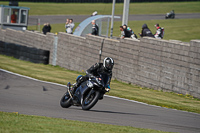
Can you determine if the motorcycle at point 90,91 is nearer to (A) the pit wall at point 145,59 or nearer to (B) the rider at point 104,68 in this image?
(B) the rider at point 104,68

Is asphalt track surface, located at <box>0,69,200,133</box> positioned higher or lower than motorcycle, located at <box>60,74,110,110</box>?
lower

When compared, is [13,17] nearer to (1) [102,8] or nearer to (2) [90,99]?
(2) [90,99]

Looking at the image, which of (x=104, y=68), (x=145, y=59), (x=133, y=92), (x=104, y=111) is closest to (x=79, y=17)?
(x=145, y=59)

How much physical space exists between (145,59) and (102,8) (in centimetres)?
3793

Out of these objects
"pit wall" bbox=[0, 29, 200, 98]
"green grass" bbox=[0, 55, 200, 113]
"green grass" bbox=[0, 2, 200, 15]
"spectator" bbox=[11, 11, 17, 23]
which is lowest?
"green grass" bbox=[0, 55, 200, 113]

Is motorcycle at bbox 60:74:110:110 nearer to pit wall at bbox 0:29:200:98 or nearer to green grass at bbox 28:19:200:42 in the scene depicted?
pit wall at bbox 0:29:200:98

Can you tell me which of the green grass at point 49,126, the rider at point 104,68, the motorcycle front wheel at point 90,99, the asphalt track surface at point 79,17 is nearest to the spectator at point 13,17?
the asphalt track surface at point 79,17

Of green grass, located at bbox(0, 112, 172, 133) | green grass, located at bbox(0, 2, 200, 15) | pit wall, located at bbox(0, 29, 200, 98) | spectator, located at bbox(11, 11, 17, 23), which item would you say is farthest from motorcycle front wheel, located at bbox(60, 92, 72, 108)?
green grass, located at bbox(0, 2, 200, 15)

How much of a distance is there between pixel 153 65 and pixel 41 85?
4.63 m

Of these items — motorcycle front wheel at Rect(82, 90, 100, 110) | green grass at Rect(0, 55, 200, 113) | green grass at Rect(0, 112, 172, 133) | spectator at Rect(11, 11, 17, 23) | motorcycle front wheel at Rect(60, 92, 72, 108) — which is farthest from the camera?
spectator at Rect(11, 11, 17, 23)

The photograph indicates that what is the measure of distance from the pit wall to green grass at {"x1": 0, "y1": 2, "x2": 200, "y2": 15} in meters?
29.8

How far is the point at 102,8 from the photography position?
52625 millimetres

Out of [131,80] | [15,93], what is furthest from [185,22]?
[15,93]

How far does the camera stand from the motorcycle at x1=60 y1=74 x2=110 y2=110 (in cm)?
853
